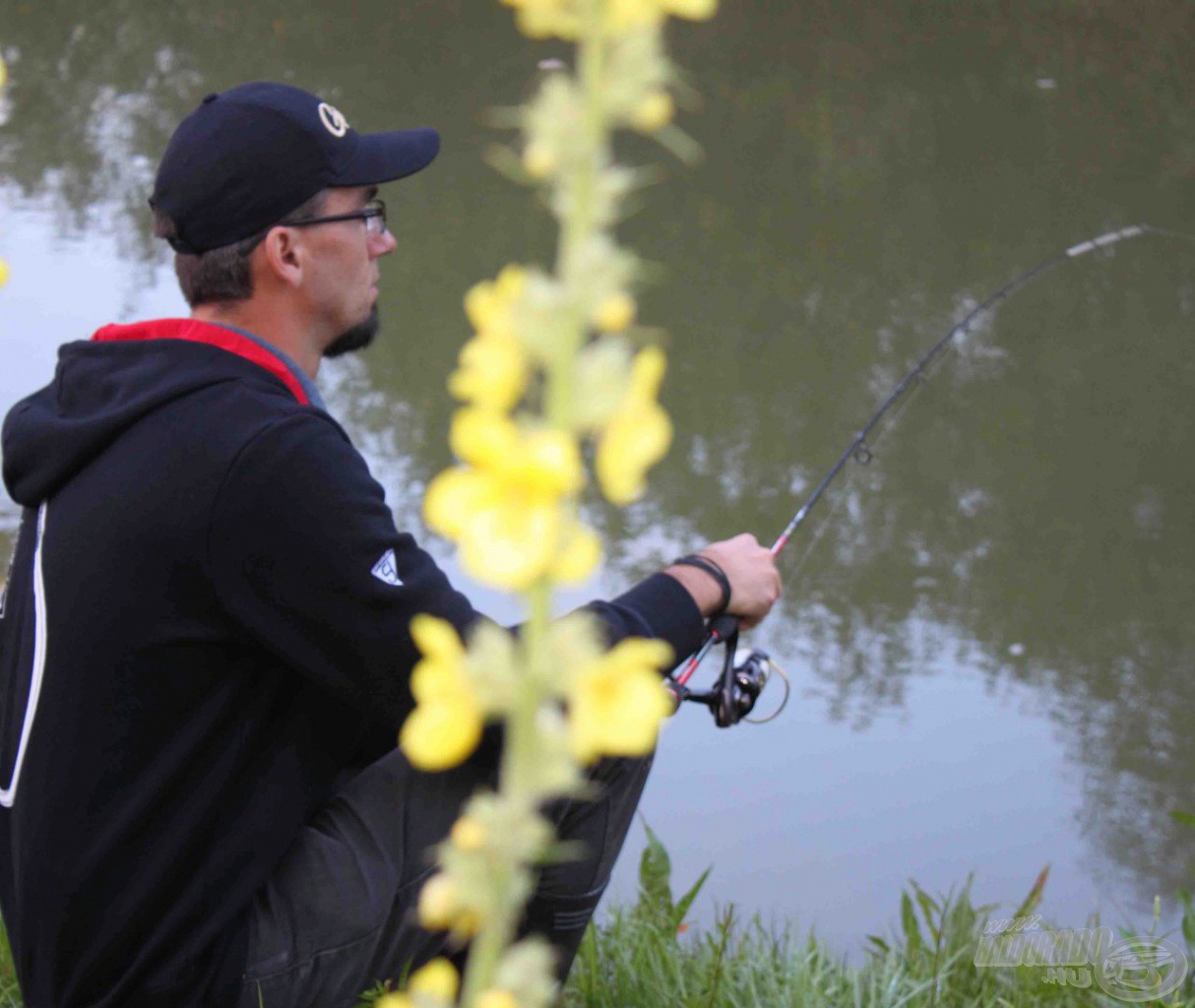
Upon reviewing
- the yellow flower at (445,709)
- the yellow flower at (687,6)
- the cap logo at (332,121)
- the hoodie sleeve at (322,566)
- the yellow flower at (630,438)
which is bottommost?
the yellow flower at (445,709)

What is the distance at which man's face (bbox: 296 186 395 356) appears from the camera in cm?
208

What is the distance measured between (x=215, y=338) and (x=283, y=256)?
0.17m

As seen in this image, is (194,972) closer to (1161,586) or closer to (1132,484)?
(1161,586)

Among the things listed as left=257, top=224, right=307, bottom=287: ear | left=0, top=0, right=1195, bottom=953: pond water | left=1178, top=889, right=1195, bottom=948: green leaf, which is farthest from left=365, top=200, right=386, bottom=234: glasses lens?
left=1178, top=889, right=1195, bottom=948: green leaf

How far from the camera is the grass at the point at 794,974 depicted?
7.30 ft

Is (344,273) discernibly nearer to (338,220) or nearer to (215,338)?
(338,220)

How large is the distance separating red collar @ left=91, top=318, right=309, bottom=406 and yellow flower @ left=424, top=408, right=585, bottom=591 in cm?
143

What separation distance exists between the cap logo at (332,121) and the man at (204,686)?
20 centimetres

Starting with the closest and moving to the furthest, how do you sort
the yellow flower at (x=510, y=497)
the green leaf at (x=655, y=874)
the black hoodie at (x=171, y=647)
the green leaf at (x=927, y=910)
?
the yellow flower at (x=510, y=497)
the black hoodie at (x=171, y=647)
the green leaf at (x=927, y=910)
the green leaf at (x=655, y=874)

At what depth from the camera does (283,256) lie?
6.70 ft

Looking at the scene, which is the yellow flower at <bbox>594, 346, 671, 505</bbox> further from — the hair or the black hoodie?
the hair

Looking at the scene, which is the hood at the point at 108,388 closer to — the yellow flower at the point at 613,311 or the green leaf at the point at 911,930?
the green leaf at the point at 911,930

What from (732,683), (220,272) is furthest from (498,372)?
(732,683)

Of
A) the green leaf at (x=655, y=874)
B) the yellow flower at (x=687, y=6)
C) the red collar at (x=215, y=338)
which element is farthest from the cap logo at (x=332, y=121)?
→ the yellow flower at (x=687, y=6)
